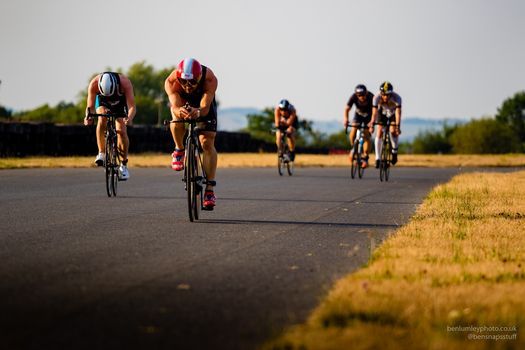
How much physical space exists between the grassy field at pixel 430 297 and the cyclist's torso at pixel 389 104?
33.4 feet

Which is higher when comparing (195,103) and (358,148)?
(195,103)

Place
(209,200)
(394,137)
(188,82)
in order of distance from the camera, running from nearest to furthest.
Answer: (188,82) < (209,200) < (394,137)

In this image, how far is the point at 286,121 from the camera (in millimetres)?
23672

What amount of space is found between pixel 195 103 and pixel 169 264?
3.88m

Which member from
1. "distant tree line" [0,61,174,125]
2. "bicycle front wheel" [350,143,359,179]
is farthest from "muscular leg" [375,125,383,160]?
"distant tree line" [0,61,174,125]

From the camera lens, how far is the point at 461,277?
20.9 feet

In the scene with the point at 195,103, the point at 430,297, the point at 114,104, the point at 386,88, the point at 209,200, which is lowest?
the point at 430,297

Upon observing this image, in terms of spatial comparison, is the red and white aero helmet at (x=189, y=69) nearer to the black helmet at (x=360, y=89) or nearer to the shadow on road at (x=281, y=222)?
the shadow on road at (x=281, y=222)

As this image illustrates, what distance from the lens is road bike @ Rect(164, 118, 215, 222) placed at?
1019cm

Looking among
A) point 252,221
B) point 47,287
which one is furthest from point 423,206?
point 47,287

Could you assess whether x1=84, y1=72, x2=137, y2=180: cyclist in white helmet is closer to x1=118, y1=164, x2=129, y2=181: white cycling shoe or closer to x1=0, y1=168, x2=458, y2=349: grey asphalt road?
x1=118, y1=164, x2=129, y2=181: white cycling shoe

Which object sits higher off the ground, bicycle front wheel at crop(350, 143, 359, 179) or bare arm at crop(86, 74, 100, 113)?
bare arm at crop(86, 74, 100, 113)

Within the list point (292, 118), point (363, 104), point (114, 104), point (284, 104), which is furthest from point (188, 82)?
point (292, 118)

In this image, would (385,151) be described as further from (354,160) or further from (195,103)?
(195,103)
